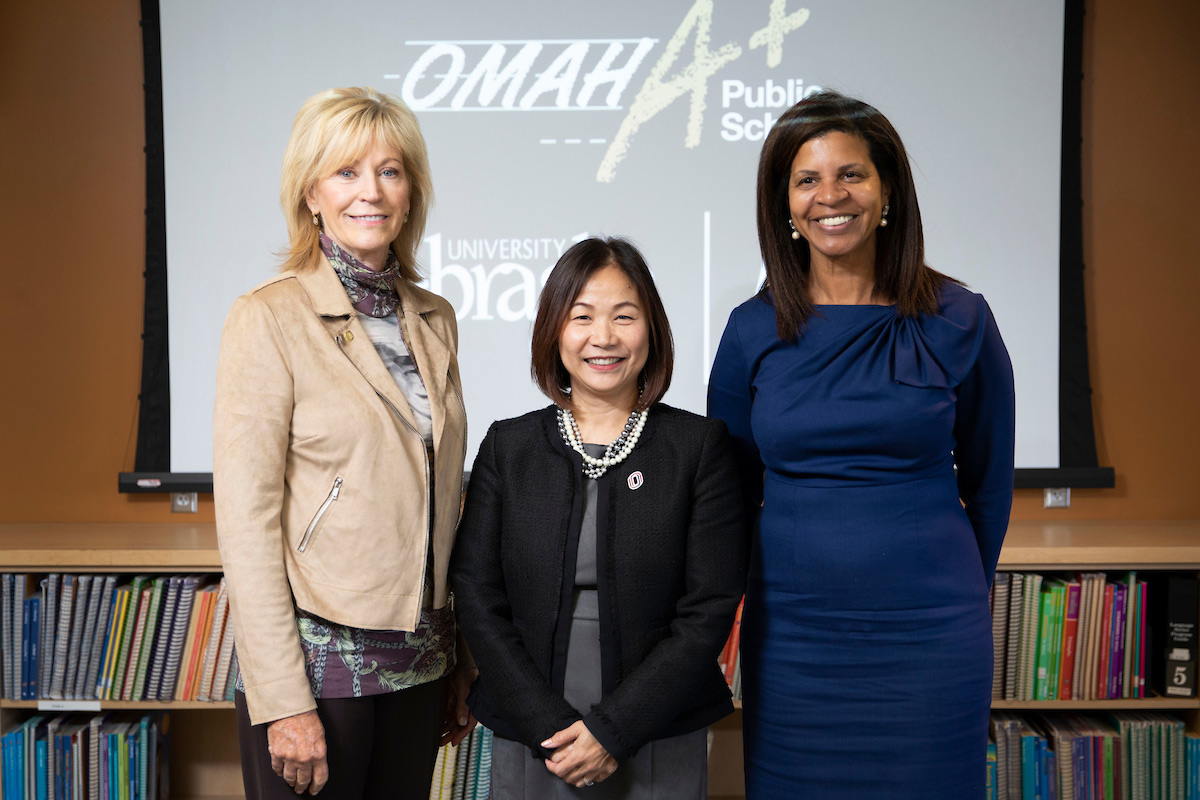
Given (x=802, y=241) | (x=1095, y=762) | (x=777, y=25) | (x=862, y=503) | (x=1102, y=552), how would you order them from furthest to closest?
(x=777, y=25) → (x=1095, y=762) → (x=1102, y=552) → (x=802, y=241) → (x=862, y=503)

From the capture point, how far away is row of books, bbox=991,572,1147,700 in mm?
2484

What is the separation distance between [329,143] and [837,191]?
83 centimetres

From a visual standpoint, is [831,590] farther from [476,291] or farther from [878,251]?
[476,291]

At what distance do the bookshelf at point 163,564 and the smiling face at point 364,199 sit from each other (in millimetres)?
1359

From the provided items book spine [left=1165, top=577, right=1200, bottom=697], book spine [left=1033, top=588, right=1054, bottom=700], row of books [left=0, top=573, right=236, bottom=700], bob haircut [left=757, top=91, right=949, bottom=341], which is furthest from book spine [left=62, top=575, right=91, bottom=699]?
book spine [left=1165, top=577, right=1200, bottom=697]

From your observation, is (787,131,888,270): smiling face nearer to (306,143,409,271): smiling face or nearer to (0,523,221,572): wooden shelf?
(306,143,409,271): smiling face

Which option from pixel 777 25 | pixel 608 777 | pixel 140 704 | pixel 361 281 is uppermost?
pixel 777 25

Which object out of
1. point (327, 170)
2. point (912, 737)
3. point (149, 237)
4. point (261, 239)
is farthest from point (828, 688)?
point (149, 237)

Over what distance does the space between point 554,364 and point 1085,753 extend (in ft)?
6.87

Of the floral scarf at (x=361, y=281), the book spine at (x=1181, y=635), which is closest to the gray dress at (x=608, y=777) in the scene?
the floral scarf at (x=361, y=281)

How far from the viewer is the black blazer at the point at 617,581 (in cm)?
133

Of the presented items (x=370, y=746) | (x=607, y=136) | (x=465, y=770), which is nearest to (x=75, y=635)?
(x=465, y=770)

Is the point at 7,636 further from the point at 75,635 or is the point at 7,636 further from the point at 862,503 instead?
the point at 862,503

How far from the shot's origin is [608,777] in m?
1.38
